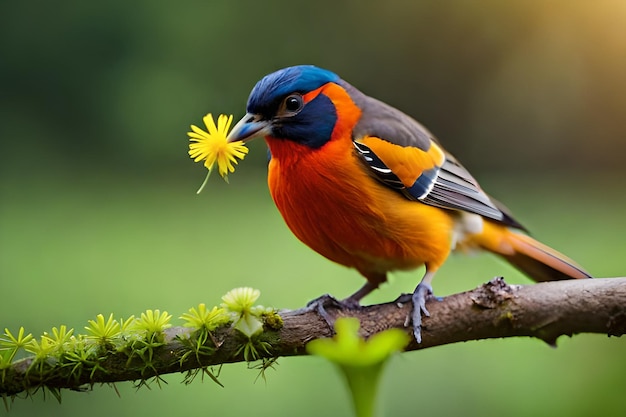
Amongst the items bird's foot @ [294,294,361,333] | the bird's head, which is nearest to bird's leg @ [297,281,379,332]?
bird's foot @ [294,294,361,333]

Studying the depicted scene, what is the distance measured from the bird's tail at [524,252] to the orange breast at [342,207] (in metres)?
0.34

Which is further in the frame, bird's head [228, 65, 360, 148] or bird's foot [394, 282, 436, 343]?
bird's head [228, 65, 360, 148]

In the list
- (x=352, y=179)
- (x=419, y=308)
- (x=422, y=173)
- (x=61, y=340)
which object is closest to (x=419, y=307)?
(x=419, y=308)

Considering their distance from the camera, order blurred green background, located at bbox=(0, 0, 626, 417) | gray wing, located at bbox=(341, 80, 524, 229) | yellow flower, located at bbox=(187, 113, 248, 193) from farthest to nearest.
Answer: blurred green background, located at bbox=(0, 0, 626, 417)
gray wing, located at bbox=(341, 80, 524, 229)
yellow flower, located at bbox=(187, 113, 248, 193)

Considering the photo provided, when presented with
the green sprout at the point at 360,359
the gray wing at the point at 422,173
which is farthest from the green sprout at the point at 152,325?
the green sprout at the point at 360,359

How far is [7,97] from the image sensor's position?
4121 millimetres

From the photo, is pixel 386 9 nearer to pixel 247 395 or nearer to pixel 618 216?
pixel 618 216

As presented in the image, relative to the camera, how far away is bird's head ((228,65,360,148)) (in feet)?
5.51

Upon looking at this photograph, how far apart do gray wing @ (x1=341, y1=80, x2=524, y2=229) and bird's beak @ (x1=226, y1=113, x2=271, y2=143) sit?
0.24 metres

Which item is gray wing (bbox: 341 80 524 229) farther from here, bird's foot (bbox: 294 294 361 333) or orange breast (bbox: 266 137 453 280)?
bird's foot (bbox: 294 294 361 333)

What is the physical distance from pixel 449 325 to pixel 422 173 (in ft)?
1.64

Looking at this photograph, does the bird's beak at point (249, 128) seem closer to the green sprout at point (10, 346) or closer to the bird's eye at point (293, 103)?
the bird's eye at point (293, 103)

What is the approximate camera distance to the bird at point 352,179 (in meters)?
1.73

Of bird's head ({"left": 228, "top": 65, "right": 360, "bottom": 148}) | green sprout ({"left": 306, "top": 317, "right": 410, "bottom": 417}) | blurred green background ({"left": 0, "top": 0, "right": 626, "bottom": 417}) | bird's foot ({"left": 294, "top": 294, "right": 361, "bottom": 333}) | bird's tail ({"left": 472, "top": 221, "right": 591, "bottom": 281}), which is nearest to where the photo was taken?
green sprout ({"left": 306, "top": 317, "right": 410, "bottom": 417})
